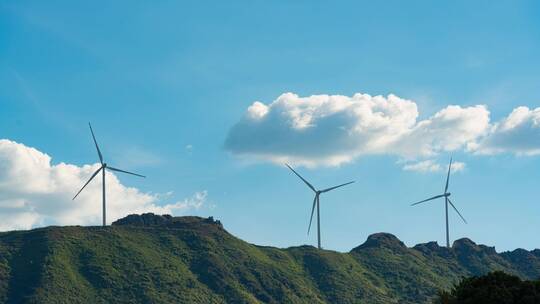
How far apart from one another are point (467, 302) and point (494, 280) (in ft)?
19.7

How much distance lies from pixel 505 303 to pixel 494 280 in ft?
16.4

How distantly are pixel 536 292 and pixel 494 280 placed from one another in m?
5.32

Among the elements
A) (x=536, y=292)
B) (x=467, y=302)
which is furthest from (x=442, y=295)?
(x=536, y=292)

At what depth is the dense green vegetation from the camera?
9556 cm

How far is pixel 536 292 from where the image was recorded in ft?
316

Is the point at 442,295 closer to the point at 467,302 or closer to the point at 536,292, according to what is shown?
the point at 467,302

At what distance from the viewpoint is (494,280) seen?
99.9 m

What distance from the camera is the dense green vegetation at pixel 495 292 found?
314ft

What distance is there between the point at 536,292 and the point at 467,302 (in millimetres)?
7906

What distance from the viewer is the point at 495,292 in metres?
96.4

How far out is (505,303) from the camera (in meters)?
95.3

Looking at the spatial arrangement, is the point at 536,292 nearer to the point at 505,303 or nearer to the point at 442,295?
the point at 505,303

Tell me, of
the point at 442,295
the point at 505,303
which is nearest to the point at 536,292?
the point at 505,303

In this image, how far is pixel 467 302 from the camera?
95.9 m
